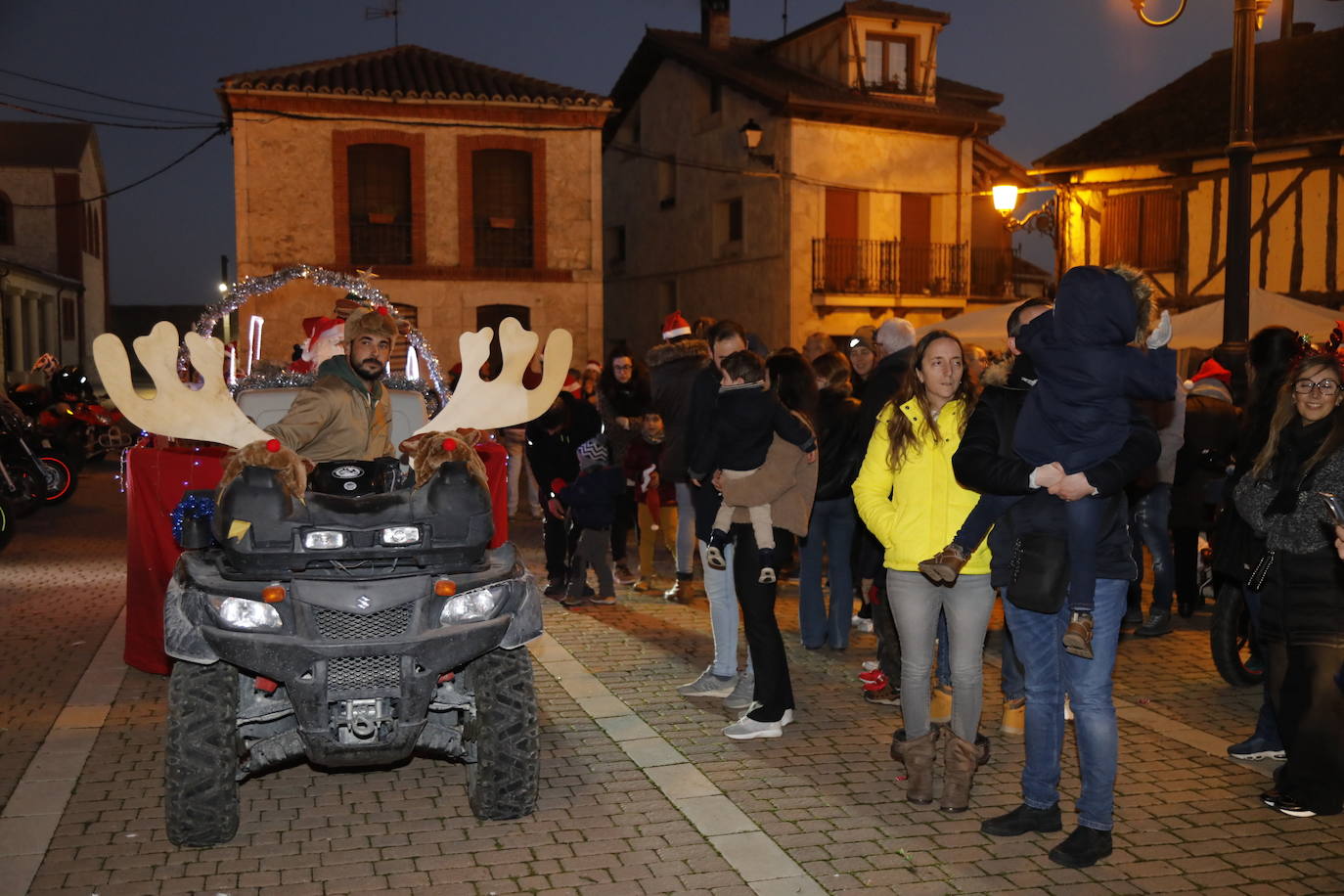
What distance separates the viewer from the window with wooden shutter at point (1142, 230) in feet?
72.0

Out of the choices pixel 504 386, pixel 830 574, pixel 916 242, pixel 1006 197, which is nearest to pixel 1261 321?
pixel 1006 197

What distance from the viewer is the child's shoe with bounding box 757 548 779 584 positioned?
6418 mm

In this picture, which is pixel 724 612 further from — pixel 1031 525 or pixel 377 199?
pixel 377 199

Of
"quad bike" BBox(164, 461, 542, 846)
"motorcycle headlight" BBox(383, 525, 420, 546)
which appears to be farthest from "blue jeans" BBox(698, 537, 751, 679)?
"motorcycle headlight" BBox(383, 525, 420, 546)

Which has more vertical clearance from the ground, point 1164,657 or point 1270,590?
point 1270,590

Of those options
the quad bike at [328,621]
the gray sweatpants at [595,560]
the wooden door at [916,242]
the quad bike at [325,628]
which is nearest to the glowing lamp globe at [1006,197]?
the wooden door at [916,242]

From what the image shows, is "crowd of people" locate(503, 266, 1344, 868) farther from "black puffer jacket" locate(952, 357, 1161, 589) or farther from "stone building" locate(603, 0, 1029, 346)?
"stone building" locate(603, 0, 1029, 346)

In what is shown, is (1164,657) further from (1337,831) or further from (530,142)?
(530,142)

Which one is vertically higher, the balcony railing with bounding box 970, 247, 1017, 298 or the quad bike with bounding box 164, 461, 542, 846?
the balcony railing with bounding box 970, 247, 1017, 298

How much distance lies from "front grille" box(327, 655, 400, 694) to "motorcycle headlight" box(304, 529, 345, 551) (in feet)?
1.38

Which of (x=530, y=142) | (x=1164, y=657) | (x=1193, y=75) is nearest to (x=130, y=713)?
(x=1164, y=657)

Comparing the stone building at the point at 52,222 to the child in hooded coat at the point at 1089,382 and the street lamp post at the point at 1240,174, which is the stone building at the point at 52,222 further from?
the child in hooded coat at the point at 1089,382

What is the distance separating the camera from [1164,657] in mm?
8180

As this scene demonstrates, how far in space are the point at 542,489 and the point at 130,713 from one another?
3.87 m
